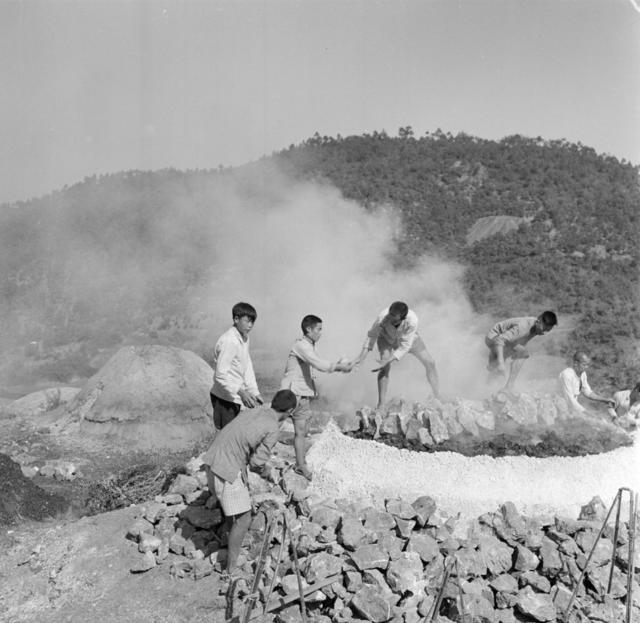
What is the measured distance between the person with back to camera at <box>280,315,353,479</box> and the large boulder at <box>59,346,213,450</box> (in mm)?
4175

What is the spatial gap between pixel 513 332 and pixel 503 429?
156 centimetres

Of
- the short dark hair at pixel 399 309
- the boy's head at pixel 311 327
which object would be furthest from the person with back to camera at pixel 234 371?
the short dark hair at pixel 399 309

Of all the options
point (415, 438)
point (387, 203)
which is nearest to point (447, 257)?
point (387, 203)

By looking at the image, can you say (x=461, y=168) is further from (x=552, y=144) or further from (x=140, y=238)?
(x=140, y=238)

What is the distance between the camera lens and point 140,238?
2658cm

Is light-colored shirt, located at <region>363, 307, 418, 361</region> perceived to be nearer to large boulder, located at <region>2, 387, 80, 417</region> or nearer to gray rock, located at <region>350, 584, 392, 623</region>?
gray rock, located at <region>350, 584, 392, 623</region>

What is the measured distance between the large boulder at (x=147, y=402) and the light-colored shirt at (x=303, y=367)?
4.24 m

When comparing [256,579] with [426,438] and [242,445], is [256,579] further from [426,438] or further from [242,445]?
[426,438]

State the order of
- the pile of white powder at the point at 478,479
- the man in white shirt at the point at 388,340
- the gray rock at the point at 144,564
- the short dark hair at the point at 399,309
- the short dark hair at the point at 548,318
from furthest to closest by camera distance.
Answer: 1. the man in white shirt at the point at 388,340
2. the short dark hair at the point at 548,318
3. the short dark hair at the point at 399,309
4. the pile of white powder at the point at 478,479
5. the gray rock at the point at 144,564

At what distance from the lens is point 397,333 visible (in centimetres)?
666

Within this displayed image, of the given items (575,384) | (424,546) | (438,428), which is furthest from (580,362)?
(424,546)

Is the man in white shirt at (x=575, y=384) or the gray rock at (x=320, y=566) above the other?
the man in white shirt at (x=575, y=384)

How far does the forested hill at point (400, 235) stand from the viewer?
59.0 ft

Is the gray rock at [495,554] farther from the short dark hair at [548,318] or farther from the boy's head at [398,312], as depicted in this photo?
the short dark hair at [548,318]
